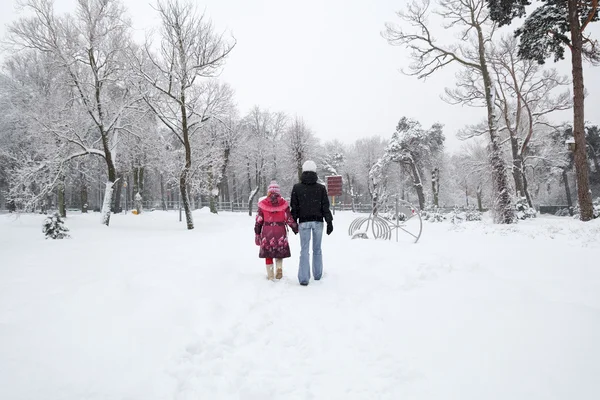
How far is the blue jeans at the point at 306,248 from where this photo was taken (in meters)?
5.18

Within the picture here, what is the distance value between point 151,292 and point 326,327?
265 centimetres

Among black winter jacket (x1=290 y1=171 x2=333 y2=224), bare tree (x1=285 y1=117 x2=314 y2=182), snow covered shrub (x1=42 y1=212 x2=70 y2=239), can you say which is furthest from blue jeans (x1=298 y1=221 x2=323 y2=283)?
bare tree (x1=285 y1=117 x2=314 y2=182)

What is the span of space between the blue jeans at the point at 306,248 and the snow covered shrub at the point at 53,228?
32.7ft

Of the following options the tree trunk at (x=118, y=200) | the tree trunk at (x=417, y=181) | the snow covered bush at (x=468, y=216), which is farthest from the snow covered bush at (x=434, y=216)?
the tree trunk at (x=118, y=200)

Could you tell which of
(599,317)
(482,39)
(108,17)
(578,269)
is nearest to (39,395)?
(599,317)

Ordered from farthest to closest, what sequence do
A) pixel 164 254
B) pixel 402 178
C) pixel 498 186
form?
pixel 402 178
pixel 498 186
pixel 164 254

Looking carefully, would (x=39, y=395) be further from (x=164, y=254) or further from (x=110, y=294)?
(x=164, y=254)

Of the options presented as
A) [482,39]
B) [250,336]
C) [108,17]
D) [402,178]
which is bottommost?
[250,336]

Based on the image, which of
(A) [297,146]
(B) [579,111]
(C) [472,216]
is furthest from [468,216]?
(A) [297,146]

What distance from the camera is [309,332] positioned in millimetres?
3469

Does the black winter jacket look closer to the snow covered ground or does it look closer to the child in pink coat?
the child in pink coat

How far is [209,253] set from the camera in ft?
27.3

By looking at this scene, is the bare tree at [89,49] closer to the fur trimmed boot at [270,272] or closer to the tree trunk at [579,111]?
the fur trimmed boot at [270,272]

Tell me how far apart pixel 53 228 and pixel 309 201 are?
10207 mm
